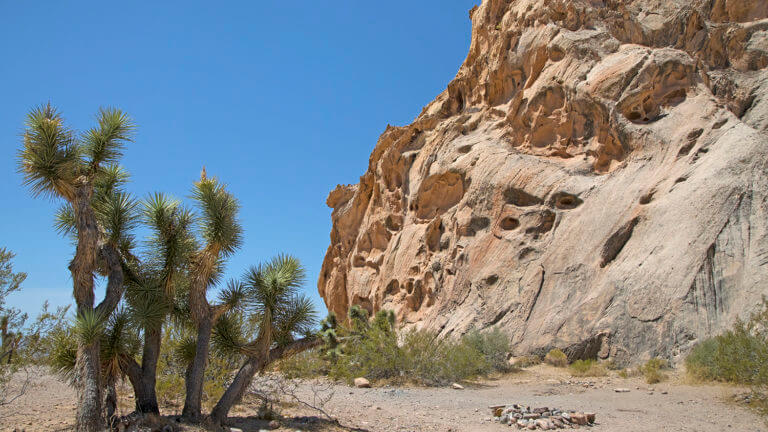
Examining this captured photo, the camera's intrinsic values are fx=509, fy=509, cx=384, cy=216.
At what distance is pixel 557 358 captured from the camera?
632 inches

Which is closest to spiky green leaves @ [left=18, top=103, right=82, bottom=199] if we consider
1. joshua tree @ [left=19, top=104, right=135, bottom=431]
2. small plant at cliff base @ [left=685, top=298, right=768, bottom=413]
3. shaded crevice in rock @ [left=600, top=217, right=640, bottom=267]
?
joshua tree @ [left=19, top=104, right=135, bottom=431]

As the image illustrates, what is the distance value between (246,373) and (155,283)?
1892 mm

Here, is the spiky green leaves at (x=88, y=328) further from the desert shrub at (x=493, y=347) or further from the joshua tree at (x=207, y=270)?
the desert shrub at (x=493, y=347)

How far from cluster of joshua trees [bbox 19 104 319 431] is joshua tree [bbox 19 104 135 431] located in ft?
0.04

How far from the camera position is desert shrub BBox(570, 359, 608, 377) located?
47.3ft

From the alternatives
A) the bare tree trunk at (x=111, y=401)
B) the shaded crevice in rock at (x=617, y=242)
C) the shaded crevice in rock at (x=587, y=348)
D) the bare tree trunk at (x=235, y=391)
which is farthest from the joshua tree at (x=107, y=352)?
the shaded crevice in rock at (x=617, y=242)

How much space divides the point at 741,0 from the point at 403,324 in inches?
886

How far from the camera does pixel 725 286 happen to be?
14.6 metres

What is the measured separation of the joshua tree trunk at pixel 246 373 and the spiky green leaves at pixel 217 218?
173 centimetres

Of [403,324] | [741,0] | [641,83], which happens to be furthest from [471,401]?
[741,0]

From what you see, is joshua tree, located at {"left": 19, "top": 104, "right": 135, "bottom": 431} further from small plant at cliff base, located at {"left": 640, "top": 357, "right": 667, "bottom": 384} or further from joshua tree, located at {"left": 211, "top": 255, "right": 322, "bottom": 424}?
small plant at cliff base, located at {"left": 640, "top": 357, "right": 667, "bottom": 384}

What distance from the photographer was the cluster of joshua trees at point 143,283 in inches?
259

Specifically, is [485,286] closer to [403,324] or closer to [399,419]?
[403,324]

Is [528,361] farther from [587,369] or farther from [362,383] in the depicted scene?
[362,383]
